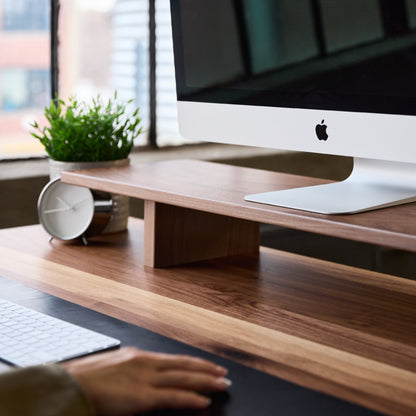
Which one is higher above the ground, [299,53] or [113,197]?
[299,53]

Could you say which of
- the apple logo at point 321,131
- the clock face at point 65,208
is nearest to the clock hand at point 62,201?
the clock face at point 65,208

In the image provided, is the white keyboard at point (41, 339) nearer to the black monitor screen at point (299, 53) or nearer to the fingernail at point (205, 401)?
the fingernail at point (205, 401)

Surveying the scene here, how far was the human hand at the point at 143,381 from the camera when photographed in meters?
0.74

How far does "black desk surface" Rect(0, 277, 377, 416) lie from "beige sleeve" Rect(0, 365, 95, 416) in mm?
91

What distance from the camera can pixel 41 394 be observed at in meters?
0.71

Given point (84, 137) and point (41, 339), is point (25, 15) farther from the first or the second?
point (41, 339)

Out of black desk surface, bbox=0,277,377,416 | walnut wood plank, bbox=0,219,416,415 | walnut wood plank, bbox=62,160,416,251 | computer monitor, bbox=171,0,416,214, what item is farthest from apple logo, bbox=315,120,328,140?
black desk surface, bbox=0,277,377,416

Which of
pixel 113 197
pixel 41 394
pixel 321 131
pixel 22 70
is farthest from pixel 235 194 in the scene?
pixel 22 70

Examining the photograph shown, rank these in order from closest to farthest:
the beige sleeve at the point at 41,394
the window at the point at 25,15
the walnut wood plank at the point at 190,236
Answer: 1. the beige sleeve at the point at 41,394
2. the walnut wood plank at the point at 190,236
3. the window at the point at 25,15

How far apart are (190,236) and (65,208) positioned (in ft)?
1.03

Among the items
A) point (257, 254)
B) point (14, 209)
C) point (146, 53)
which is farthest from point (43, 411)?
point (146, 53)

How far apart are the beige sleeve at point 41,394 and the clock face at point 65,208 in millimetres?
822

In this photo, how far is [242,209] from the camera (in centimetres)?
114

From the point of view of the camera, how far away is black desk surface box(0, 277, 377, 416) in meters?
0.77
